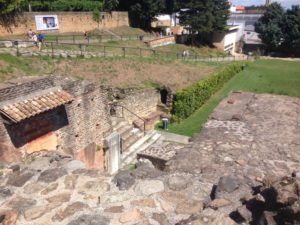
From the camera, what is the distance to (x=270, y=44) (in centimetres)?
4978

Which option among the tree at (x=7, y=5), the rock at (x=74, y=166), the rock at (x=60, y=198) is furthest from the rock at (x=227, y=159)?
the tree at (x=7, y=5)

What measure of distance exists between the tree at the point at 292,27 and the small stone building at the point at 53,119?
42.6m

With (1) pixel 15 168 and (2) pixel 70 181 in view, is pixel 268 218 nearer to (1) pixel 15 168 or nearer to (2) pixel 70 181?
(2) pixel 70 181

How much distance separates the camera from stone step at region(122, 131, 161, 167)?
13.5 meters

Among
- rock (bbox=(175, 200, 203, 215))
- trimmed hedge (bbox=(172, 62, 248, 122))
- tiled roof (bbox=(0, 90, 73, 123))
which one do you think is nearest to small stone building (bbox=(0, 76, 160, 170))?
tiled roof (bbox=(0, 90, 73, 123))

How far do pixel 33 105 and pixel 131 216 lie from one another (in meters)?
5.14

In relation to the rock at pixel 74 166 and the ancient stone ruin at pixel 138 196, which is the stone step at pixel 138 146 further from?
the rock at pixel 74 166

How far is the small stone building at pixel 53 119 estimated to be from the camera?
319 inches

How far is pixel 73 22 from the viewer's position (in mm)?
37062

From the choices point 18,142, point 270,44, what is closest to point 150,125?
point 18,142

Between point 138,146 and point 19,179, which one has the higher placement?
point 19,179

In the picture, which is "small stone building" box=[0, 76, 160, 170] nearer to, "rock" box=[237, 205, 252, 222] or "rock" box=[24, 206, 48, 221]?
"rock" box=[24, 206, 48, 221]

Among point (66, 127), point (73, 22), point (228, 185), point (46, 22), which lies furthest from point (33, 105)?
point (73, 22)

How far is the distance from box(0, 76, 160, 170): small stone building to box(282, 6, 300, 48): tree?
42.6 metres
